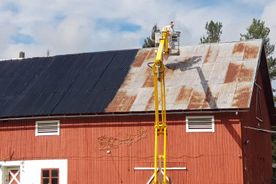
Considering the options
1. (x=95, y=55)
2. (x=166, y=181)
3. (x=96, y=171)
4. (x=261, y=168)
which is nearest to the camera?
(x=166, y=181)

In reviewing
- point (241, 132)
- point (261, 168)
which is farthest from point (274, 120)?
point (241, 132)

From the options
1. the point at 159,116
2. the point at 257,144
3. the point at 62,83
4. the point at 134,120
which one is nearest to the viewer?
the point at 159,116

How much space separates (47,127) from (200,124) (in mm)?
7485

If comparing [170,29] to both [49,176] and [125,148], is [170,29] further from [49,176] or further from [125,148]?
[49,176]

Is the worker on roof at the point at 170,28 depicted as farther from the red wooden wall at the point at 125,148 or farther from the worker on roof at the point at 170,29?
the red wooden wall at the point at 125,148

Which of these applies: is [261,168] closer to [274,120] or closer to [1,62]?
[274,120]

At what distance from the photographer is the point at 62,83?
95.6 ft

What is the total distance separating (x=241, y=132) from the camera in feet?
79.5

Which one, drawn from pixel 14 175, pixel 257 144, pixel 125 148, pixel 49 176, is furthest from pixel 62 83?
pixel 257 144

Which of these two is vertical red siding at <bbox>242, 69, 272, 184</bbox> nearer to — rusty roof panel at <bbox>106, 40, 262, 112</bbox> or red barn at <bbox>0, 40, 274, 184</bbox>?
red barn at <bbox>0, 40, 274, 184</bbox>

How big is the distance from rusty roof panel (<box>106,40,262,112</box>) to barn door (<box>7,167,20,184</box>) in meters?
5.67

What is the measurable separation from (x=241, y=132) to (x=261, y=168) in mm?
5555

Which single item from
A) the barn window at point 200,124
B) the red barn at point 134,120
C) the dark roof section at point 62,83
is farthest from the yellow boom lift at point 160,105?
the dark roof section at point 62,83

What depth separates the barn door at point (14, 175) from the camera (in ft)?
90.6
